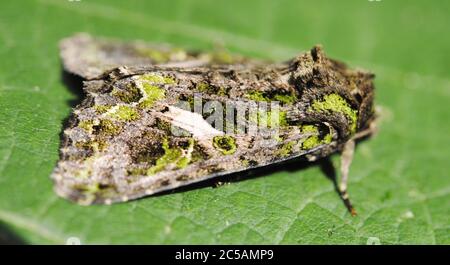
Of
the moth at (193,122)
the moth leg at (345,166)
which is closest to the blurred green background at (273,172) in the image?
the moth leg at (345,166)

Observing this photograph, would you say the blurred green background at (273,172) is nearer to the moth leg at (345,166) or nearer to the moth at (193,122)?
the moth leg at (345,166)

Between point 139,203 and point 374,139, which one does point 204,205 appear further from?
point 374,139

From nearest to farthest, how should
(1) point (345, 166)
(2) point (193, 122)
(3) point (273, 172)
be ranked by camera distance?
(2) point (193, 122)
(3) point (273, 172)
(1) point (345, 166)

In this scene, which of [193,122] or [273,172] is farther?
[273,172]

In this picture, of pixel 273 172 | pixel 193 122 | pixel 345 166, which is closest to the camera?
pixel 193 122

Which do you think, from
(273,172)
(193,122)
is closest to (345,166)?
(273,172)

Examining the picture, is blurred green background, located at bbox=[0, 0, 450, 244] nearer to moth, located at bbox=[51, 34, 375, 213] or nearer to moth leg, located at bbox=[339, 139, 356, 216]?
moth leg, located at bbox=[339, 139, 356, 216]

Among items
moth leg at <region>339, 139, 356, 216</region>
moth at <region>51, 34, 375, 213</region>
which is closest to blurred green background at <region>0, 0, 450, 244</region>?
moth leg at <region>339, 139, 356, 216</region>

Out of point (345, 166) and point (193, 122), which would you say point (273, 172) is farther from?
point (193, 122)
